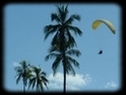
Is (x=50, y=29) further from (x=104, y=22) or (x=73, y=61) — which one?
(x=104, y=22)

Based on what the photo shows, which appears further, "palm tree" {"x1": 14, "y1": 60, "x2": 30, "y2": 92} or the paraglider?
"palm tree" {"x1": 14, "y1": 60, "x2": 30, "y2": 92}

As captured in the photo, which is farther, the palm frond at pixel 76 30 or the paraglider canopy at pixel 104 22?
the palm frond at pixel 76 30

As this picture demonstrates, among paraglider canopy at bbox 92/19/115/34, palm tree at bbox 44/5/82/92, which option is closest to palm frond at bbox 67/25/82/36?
palm tree at bbox 44/5/82/92

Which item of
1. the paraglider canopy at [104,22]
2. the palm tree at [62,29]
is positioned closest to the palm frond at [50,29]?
the palm tree at [62,29]

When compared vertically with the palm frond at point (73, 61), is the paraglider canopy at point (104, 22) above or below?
above

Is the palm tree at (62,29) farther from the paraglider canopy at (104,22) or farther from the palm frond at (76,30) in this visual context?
the paraglider canopy at (104,22)

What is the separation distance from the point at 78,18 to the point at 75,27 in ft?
2.44

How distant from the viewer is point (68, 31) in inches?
1098

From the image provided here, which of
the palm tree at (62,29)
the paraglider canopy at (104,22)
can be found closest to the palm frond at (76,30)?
the palm tree at (62,29)

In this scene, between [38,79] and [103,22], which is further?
[38,79]

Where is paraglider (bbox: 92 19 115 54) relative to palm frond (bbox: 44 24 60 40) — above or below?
below

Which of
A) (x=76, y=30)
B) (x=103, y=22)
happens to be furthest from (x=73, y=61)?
(x=103, y=22)

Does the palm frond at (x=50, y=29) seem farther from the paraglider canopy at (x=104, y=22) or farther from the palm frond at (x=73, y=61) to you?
the paraglider canopy at (x=104, y=22)

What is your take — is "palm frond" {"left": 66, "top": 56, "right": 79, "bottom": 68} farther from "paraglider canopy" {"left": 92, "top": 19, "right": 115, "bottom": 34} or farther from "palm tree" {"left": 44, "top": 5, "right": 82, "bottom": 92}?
"paraglider canopy" {"left": 92, "top": 19, "right": 115, "bottom": 34}
